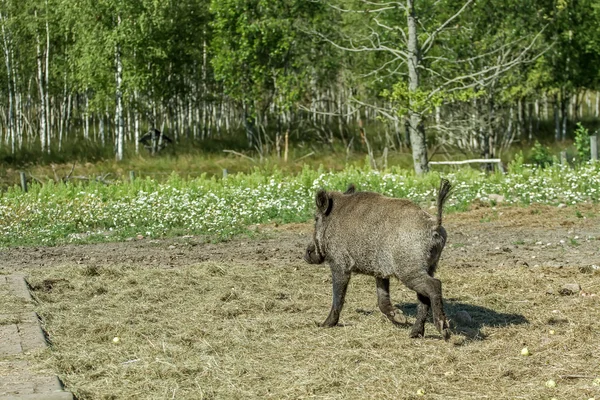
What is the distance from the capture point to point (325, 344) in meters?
8.09

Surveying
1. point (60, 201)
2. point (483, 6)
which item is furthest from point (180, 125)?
point (60, 201)

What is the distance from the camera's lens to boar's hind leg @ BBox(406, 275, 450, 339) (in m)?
7.92

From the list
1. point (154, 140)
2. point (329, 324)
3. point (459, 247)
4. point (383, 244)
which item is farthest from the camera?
point (154, 140)

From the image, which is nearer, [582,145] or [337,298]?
[337,298]

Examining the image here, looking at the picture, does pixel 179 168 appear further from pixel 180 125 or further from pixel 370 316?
pixel 370 316

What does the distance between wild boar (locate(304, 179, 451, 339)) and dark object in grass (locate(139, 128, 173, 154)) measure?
34352 millimetres

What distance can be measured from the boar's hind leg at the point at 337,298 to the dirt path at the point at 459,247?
3.72m

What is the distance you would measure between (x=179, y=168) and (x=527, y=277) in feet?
92.6

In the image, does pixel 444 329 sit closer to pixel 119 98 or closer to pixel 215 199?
pixel 215 199

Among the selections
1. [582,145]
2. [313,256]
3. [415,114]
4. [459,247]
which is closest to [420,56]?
[415,114]

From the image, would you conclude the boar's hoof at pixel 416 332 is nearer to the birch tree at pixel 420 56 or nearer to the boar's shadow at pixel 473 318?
the boar's shadow at pixel 473 318

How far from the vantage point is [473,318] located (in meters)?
9.15

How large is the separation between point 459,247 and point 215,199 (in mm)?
7221

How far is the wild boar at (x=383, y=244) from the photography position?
806 cm
